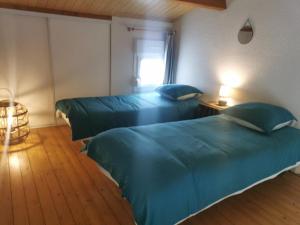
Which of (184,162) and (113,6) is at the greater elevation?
(113,6)

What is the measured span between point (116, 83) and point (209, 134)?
238 cm

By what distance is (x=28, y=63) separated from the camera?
11.1 ft

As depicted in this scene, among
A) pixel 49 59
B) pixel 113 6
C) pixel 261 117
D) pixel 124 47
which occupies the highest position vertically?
pixel 113 6

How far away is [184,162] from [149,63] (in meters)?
3.01

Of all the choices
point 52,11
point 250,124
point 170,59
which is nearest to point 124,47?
point 170,59

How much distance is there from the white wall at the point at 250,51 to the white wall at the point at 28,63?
2.42m

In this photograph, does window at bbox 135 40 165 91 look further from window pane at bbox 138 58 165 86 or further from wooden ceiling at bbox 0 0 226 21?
wooden ceiling at bbox 0 0 226 21

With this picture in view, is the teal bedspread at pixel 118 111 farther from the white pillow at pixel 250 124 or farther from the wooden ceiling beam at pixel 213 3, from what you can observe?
the wooden ceiling beam at pixel 213 3

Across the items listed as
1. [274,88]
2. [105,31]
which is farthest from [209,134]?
[105,31]

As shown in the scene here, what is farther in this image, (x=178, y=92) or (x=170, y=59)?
(x=170, y=59)

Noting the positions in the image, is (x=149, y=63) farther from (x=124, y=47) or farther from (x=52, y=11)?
(x=52, y=11)

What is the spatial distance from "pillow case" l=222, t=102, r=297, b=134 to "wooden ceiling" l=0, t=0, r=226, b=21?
5.15ft

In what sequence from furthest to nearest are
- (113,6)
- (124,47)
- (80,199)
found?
(124,47), (113,6), (80,199)

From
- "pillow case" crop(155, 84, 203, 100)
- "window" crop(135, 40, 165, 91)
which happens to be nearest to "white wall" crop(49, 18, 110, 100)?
"window" crop(135, 40, 165, 91)
